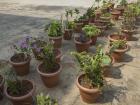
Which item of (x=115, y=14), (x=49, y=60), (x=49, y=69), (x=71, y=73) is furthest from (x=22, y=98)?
(x=115, y=14)

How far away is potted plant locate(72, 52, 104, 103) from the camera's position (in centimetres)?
431

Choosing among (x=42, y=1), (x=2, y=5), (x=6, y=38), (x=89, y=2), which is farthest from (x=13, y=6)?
(x=6, y=38)

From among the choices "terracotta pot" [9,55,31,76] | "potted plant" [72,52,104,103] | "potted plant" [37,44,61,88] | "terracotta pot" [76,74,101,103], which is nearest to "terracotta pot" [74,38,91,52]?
"potted plant" [37,44,61,88]

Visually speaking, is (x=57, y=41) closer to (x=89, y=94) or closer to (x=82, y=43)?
(x=82, y=43)

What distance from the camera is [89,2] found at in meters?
12.9

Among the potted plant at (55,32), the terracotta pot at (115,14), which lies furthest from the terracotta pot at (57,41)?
the terracotta pot at (115,14)

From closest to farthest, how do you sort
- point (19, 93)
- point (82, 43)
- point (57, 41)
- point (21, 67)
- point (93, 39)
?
point (19, 93) → point (21, 67) → point (82, 43) → point (57, 41) → point (93, 39)

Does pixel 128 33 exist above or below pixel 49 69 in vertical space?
above

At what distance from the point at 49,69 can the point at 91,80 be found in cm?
104

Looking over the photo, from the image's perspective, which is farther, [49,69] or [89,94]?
[49,69]

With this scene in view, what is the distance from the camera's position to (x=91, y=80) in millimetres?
4391

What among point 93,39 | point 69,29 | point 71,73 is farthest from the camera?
point 69,29

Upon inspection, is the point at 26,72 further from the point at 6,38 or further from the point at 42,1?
the point at 42,1

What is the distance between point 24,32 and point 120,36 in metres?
3.46
